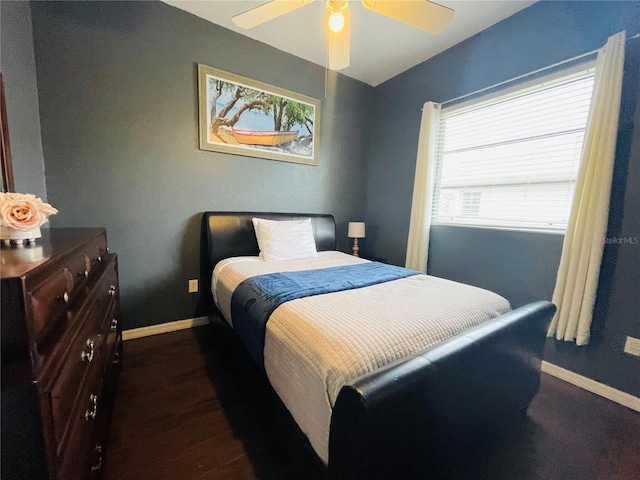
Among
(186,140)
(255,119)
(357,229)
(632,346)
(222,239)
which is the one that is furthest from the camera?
(357,229)

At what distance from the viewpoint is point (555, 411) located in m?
1.65

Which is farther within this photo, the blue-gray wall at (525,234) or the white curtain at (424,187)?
the white curtain at (424,187)

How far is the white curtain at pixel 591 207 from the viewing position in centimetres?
168

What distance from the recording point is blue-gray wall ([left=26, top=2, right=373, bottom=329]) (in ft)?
6.43

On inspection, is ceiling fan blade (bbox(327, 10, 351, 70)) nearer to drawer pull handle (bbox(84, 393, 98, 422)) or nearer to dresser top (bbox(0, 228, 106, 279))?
dresser top (bbox(0, 228, 106, 279))

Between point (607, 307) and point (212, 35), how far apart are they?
12.4ft

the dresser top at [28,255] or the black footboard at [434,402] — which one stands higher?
the dresser top at [28,255]

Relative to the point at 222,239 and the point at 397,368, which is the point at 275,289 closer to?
the point at 397,368

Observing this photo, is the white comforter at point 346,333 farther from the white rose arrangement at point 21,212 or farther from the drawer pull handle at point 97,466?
the white rose arrangement at point 21,212

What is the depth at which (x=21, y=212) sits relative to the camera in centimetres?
92

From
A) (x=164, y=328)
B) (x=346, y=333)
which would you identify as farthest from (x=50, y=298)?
(x=164, y=328)

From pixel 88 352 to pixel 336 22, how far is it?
2020mm

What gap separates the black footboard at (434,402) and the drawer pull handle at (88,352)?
2.82 ft

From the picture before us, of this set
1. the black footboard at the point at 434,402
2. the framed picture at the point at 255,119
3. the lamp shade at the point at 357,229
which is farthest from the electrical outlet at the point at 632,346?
the framed picture at the point at 255,119
